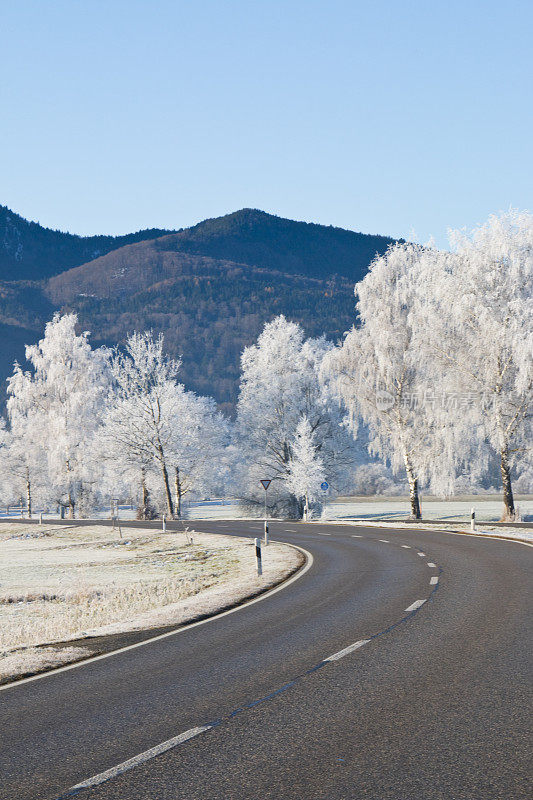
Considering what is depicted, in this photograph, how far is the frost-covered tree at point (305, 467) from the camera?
48906 millimetres

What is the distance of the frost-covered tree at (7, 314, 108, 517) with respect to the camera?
196 ft

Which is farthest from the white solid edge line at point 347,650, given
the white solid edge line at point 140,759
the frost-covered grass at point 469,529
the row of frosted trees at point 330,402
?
the row of frosted trees at point 330,402

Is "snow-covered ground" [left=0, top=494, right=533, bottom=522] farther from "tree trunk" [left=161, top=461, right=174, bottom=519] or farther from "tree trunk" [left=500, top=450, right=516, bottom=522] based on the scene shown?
"tree trunk" [left=161, top=461, right=174, bottom=519]

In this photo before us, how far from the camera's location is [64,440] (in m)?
58.8

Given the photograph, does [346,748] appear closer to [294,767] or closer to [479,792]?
[294,767]

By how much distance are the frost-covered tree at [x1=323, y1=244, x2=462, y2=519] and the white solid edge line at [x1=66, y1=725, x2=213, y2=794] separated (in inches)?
1282

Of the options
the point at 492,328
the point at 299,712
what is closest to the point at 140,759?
the point at 299,712

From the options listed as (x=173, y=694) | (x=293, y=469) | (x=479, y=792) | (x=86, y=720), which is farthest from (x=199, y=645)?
(x=293, y=469)

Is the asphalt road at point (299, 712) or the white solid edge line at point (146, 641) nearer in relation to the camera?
the asphalt road at point (299, 712)

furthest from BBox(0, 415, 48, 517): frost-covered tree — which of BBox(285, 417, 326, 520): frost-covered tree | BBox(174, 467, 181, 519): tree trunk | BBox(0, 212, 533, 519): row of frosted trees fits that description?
BBox(285, 417, 326, 520): frost-covered tree

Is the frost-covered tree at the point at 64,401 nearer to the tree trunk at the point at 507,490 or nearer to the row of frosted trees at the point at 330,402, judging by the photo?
the row of frosted trees at the point at 330,402

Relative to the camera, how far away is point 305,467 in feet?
161

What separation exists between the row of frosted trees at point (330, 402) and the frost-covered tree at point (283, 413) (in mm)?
101

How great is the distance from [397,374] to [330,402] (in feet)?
37.2
